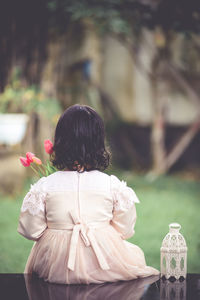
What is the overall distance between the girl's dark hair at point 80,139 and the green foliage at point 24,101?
464 cm

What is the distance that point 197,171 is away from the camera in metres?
8.66

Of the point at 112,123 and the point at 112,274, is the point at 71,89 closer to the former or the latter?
the point at 112,123

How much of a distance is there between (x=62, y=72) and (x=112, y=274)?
6373 millimetres

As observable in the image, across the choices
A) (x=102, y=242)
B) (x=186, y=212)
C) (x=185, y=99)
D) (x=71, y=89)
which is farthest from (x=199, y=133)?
(x=102, y=242)

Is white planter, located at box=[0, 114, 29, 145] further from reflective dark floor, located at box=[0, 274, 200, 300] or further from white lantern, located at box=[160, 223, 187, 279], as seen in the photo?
white lantern, located at box=[160, 223, 187, 279]

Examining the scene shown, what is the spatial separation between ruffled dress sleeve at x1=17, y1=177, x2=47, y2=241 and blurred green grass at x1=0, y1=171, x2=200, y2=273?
136 centimetres

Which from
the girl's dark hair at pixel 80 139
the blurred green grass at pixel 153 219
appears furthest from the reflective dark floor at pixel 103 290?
the blurred green grass at pixel 153 219

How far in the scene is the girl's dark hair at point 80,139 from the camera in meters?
2.28

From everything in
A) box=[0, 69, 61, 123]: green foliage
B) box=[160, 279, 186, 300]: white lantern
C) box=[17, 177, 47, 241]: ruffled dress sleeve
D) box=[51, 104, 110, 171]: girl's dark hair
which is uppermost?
box=[0, 69, 61, 123]: green foliage

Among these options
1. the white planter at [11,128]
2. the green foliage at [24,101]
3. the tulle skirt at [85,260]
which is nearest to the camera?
the tulle skirt at [85,260]

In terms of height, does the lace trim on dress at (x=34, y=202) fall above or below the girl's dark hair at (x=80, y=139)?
below

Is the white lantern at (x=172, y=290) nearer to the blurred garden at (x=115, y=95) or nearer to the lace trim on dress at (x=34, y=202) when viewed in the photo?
the lace trim on dress at (x=34, y=202)

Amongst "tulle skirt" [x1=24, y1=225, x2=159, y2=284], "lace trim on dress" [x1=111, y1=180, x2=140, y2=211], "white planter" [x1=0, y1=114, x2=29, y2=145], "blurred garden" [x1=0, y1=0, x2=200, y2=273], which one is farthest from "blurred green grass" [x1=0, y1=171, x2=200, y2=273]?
"lace trim on dress" [x1=111, y1=180, x2=140, y2=211]

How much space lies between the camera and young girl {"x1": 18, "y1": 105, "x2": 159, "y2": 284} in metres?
2.24
